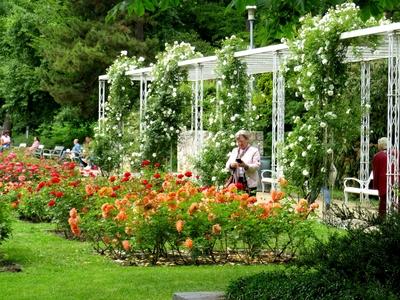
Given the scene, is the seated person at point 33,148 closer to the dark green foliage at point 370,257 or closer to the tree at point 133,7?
the tree at point 133,7

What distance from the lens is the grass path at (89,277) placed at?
29.6ft

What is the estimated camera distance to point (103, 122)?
27.7 meters

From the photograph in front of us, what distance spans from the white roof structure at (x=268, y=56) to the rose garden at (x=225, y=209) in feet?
0.18

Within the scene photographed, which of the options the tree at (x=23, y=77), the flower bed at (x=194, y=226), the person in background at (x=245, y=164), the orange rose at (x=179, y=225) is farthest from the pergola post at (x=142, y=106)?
the tree at (x=23, y=77)

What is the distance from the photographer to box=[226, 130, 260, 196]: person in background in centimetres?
1391

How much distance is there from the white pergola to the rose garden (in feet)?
Answer: 0.15

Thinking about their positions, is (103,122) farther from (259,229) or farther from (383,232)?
(383,232)

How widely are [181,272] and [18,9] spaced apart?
144 feet

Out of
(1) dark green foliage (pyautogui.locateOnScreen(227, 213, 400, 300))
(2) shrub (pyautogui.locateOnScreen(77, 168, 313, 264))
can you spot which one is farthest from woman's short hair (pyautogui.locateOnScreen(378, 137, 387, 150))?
(1) dark green foliage (pyautogui.locateOnScreen(227, 213, 400, 300))

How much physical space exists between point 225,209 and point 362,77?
8167mm

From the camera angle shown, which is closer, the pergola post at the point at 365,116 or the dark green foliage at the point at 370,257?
the dark green foliage at the point at 370,257

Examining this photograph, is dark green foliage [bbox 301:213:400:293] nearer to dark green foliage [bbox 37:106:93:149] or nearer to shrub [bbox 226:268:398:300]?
shrub [bbox 226:268:398:300]

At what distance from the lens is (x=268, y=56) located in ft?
63.5

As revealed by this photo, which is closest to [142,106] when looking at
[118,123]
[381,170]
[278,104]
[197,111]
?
[118,123]
